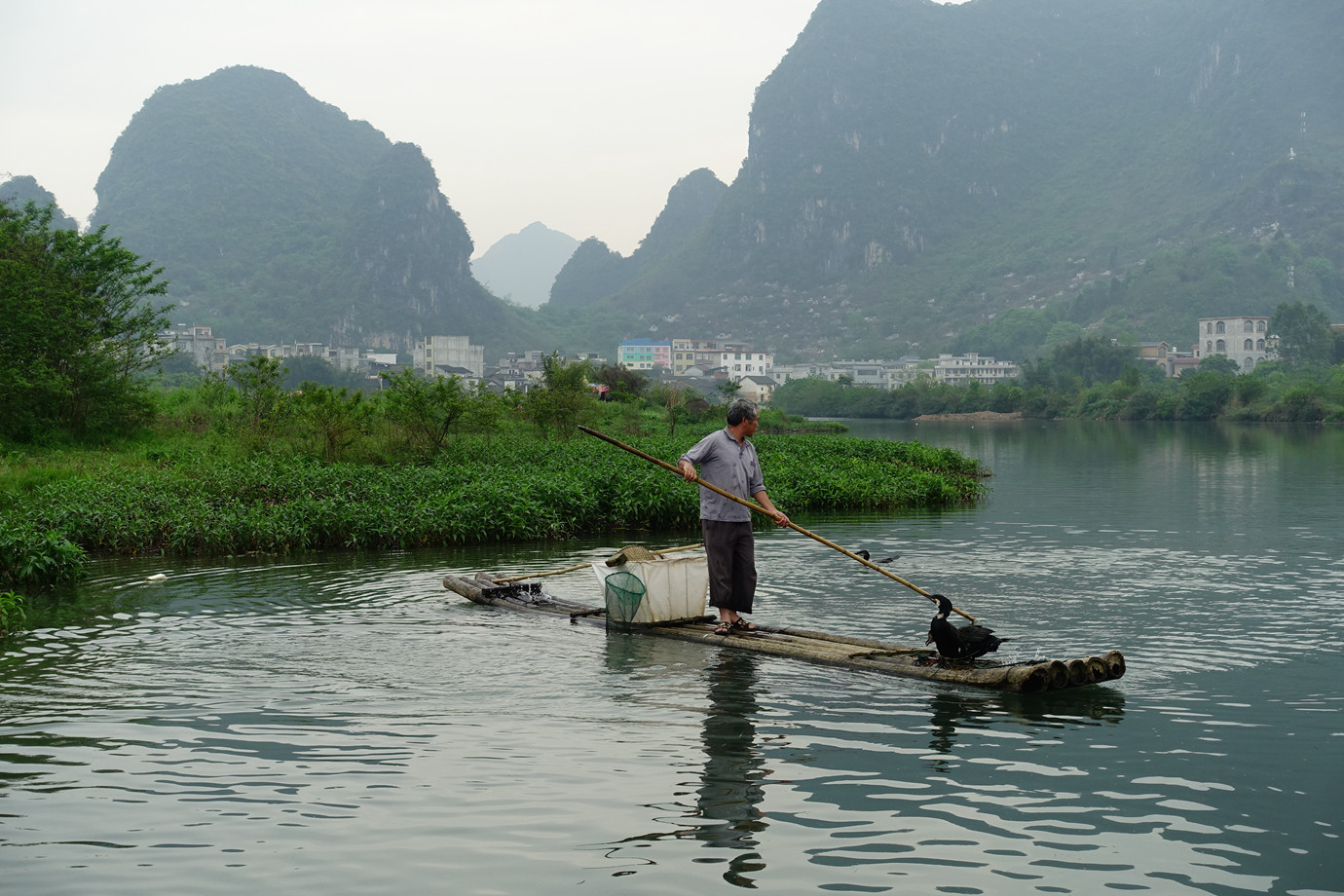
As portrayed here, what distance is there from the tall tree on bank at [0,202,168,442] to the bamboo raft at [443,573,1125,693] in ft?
53.4

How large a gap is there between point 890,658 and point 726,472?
2.00 meters

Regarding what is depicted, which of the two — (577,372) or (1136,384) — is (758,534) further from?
(1136,384)

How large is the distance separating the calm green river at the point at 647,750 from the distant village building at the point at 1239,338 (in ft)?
350

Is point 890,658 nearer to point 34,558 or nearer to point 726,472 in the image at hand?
point 726,472

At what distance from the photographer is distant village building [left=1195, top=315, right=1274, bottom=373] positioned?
10869cm

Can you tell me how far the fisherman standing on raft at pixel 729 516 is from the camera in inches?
371

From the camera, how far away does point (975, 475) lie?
30.0 metres

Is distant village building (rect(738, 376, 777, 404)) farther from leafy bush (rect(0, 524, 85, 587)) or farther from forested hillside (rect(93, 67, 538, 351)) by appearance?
leafy bush (rect(0, 524, 85, 587))

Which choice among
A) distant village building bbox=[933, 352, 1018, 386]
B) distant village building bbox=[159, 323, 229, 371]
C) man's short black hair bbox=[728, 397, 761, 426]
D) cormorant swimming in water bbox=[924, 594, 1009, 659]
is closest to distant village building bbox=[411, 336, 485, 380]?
distant village building bbox=[159, 323, 229, 371]

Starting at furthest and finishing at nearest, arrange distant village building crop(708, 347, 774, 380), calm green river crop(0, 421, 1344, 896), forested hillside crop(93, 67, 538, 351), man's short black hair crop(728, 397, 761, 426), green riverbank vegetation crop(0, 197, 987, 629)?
forested hillside crop(93, 67, 538, 351) → distant village building crop(708, 347, 774, 380) → green riverbank vegetation crop(0, 197, 987, 629) → man's short black hair crop(728, 397, 761, 426) → calm green river crop(0, 421, 1344, 896)

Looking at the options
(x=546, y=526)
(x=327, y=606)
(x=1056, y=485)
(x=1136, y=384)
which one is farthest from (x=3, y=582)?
(x=1136, y=384)

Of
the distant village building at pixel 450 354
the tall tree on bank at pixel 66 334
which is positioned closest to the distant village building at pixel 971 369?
the distant village building at pixel 450 354

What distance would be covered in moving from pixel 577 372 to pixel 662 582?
22064mm

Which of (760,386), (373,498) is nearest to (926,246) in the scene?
(760,386)
